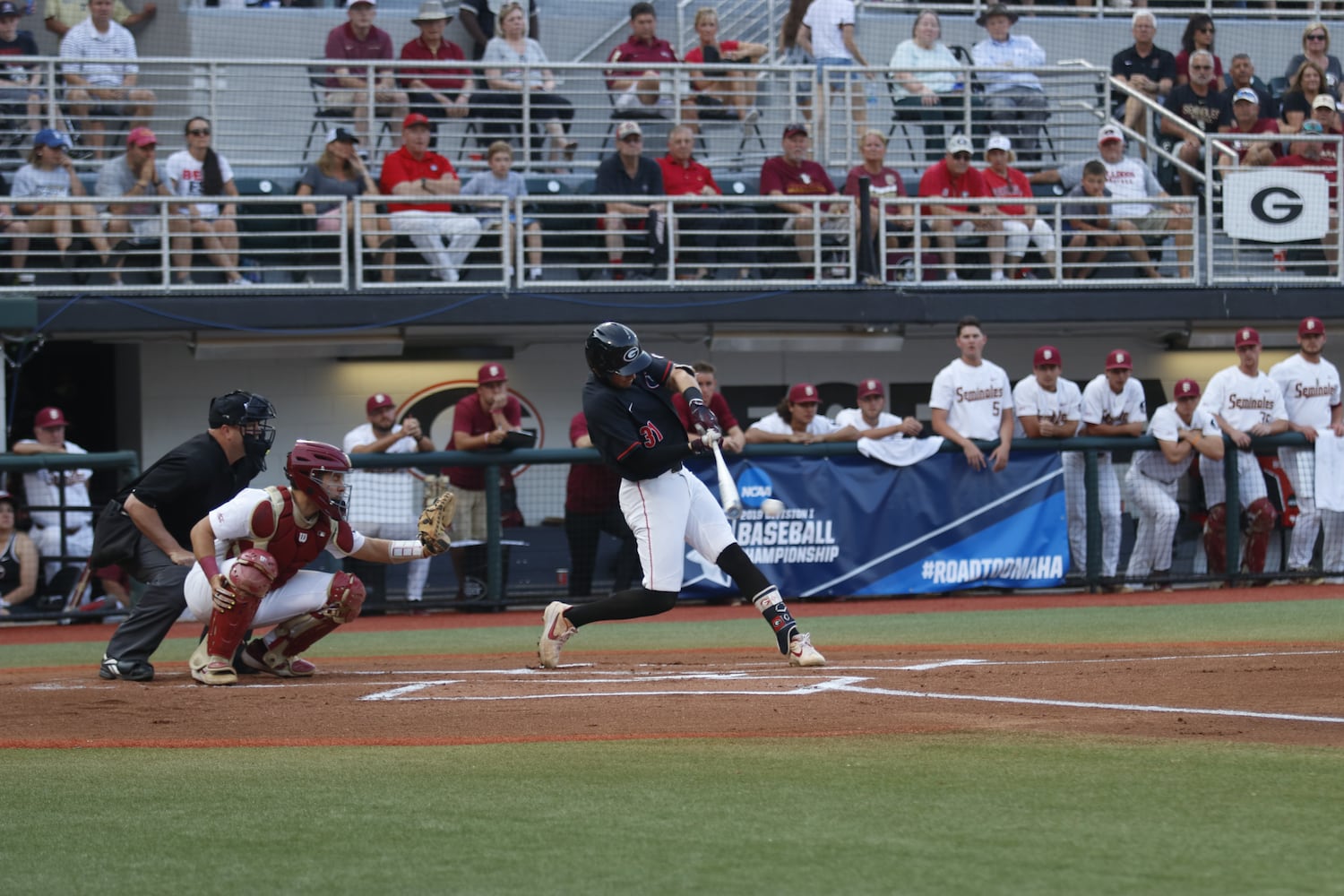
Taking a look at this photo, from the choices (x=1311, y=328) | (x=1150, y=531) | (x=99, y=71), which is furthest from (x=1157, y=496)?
(x=99, y=71)

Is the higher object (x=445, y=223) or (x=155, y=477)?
(x=445, y=223)

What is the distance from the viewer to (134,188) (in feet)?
53.1

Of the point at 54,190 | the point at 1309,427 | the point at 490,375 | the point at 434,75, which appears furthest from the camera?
the point at 434,75

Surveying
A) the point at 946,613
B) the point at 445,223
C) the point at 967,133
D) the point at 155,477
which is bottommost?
the point at 946,613

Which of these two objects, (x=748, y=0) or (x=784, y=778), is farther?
(x=748, y=0)

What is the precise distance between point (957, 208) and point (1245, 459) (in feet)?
14.4

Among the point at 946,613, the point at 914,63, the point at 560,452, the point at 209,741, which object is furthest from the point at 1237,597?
the point at 209,741

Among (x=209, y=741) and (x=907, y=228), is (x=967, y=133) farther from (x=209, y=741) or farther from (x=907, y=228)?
(x=209, y=741)

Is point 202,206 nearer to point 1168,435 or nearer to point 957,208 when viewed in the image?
point 957,208

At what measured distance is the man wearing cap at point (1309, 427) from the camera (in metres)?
14.6

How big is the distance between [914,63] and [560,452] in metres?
7.99

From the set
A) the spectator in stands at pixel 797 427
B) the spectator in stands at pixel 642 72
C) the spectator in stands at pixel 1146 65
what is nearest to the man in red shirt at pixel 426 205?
the spectator in stands at pixel 642 72

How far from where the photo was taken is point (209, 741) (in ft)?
21.6

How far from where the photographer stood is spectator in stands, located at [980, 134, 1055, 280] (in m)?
17.5
